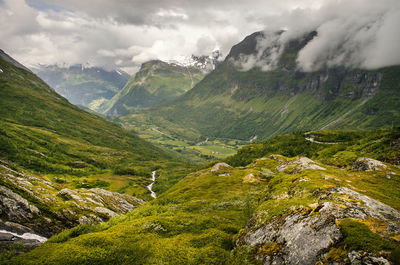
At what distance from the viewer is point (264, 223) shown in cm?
2747

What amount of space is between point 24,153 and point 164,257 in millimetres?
208707

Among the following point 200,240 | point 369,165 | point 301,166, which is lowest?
point 200,240

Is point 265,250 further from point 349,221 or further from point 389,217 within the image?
point 389,217

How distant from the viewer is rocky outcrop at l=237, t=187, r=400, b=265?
1964 centimetres

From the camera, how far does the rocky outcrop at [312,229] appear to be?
19641 millimetres

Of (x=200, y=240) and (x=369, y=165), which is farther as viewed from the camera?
(x=369, y=165)

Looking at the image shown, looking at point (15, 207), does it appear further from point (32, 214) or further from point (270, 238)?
point (270, 238)

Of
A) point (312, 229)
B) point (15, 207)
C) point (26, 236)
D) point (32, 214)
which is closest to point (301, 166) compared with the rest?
point (312, 229)

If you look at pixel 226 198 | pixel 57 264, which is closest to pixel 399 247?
pixel 57 264

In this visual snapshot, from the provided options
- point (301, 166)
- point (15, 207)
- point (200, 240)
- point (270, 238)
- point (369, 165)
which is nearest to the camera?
point (270, 238)

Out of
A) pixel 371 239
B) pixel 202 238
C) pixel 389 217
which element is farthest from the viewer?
pixel 202 238

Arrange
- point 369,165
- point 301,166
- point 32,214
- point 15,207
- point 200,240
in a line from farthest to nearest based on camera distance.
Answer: point 369,165
point 301,166
point 32,214
point 15,207
point 200,240

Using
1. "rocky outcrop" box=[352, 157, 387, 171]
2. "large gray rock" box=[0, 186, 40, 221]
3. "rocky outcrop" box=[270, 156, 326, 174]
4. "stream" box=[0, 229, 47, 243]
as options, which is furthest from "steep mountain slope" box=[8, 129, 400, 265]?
"rocky outcrop" box=[352, 157, 387, 171]

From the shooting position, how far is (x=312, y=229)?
70.8 feet
